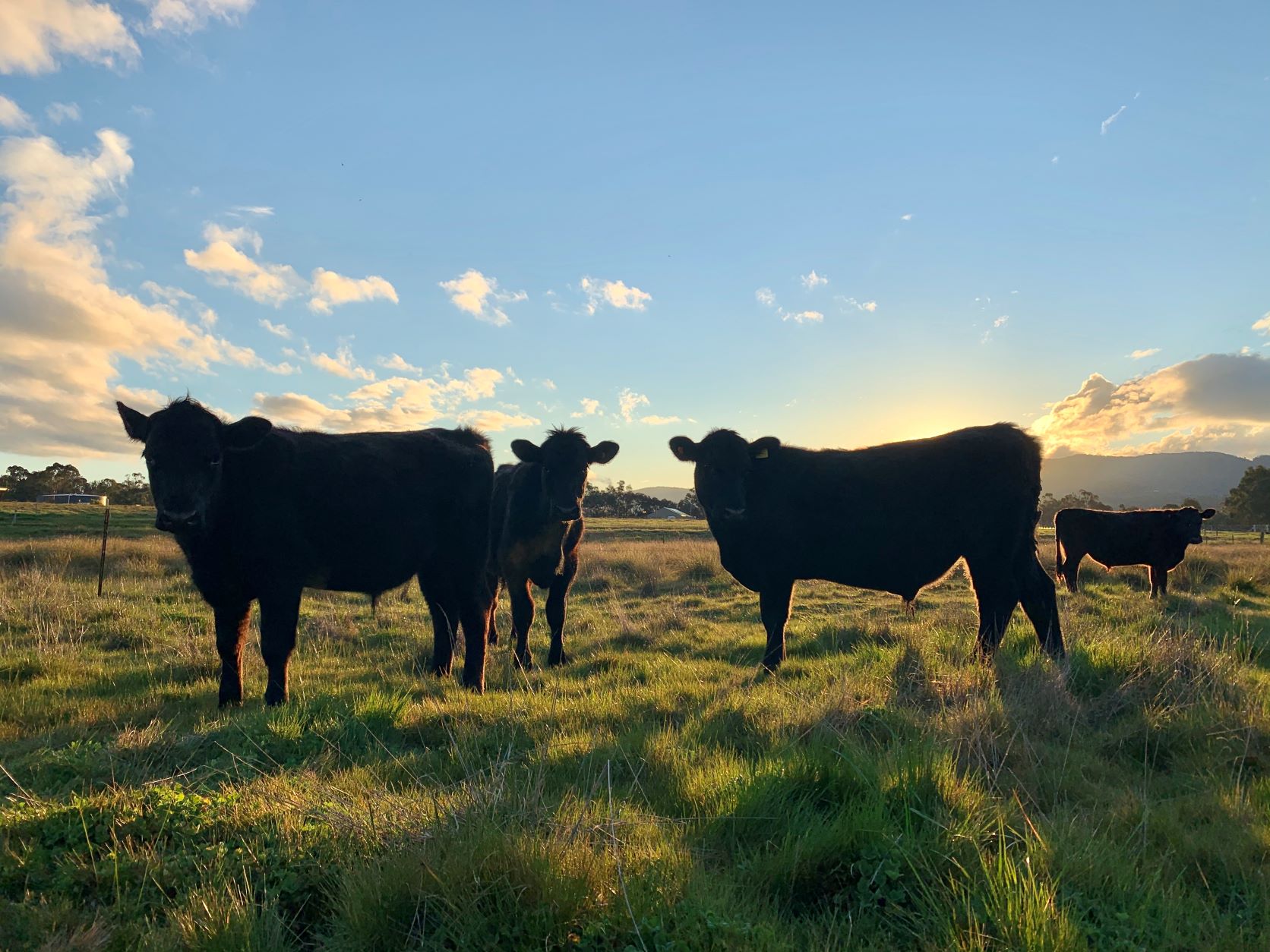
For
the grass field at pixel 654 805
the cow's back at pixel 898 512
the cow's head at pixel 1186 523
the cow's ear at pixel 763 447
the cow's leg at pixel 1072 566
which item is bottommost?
the cow's leg at pixel 1072 566

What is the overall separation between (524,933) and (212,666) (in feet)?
23.4

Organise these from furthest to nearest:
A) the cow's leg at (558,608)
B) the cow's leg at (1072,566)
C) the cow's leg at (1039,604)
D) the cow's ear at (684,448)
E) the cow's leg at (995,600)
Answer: the cow's leg at (1072,566) → the cow's ear at (684,448) → the cow's leg at (558,608) → the cow's leg at (1039,604) → the cow's leg at (995,600)

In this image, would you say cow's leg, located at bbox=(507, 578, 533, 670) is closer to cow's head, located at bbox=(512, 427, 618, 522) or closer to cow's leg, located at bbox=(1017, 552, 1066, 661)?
cow's head, located at bbox=(512, 427, 618, 522)

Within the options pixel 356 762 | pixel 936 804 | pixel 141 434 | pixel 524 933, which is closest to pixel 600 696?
pixel 356 762

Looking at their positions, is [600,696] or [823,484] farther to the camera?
[823,484]

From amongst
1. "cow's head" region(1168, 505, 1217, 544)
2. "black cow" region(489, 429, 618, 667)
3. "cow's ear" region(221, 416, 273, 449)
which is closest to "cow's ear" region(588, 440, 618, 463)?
"black cow" region(489, 429, 618, 667)

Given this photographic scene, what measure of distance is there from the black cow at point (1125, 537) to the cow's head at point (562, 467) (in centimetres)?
1477

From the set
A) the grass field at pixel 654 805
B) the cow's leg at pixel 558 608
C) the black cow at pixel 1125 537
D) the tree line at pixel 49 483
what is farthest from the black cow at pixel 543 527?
the tree line at pixel 49 483

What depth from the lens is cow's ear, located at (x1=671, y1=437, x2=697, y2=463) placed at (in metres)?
10.0

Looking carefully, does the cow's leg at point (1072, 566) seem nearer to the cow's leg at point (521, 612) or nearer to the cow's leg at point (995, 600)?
the cow's leg at point (995, 600)

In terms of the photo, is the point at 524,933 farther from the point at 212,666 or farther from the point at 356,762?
the point at 212,666

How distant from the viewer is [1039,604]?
333 inches

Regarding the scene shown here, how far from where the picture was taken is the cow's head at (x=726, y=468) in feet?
30.0

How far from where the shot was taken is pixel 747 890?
2809mm
